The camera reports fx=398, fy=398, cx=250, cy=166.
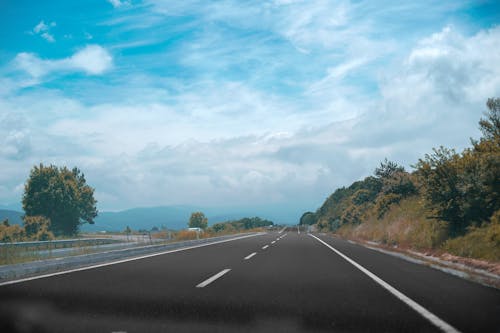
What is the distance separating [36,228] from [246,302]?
5918cm

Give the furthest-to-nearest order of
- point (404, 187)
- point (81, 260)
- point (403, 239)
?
1. point (404, 187)
2. point (403, 239)
3. point (81, 260)

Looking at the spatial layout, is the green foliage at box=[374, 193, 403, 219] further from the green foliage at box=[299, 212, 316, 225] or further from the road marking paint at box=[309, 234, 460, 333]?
the green foliage at box=[299, 212, 316, 225]

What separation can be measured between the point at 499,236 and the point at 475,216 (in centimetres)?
294

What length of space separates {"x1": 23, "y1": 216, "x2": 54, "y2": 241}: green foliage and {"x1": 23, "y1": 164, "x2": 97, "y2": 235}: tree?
423 centimetres

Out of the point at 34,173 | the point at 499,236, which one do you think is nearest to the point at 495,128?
the point at 499,236

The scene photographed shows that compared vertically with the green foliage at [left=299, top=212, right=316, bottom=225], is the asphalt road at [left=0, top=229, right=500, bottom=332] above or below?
above

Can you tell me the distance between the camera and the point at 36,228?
186 feet

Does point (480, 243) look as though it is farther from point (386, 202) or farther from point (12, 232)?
point (12, 232)

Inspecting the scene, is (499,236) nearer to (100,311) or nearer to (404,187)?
(100,311)

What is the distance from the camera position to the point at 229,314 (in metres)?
5.40

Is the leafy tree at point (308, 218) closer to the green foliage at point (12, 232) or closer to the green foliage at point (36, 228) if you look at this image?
the green foliage at point (36, 228)

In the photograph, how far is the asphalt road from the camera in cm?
488

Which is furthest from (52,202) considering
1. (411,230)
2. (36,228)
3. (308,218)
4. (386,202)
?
(308,218)

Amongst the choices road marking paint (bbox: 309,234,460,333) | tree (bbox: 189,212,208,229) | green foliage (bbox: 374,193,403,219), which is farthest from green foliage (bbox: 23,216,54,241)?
tree (bbox: 189,212,208,229)
